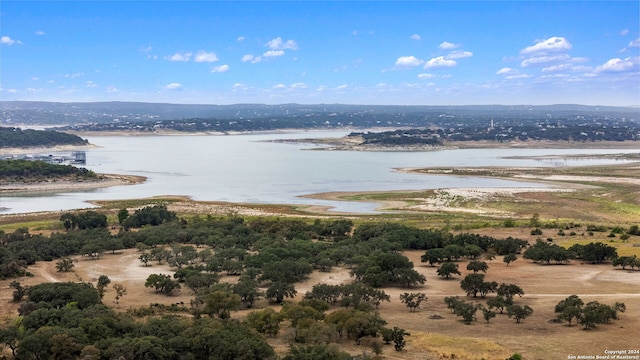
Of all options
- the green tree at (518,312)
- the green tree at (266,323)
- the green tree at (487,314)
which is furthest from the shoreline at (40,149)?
the green tree at (518,312)

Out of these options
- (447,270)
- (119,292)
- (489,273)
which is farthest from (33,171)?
(489,273)

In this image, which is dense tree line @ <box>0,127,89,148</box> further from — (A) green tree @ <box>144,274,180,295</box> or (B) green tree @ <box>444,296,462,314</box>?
(B) green tree @ <box>444,296,462,314</box>

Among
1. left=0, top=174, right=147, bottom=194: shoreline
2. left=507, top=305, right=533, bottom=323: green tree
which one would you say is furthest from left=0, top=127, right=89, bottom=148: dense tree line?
left=507, top=305, right=533, bottom=323: green tree

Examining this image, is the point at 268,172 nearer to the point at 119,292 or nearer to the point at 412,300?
the point at 119,292

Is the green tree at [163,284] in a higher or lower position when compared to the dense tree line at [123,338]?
lower

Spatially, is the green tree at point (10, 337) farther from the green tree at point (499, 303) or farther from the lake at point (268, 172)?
the lake at point (268, 172)
